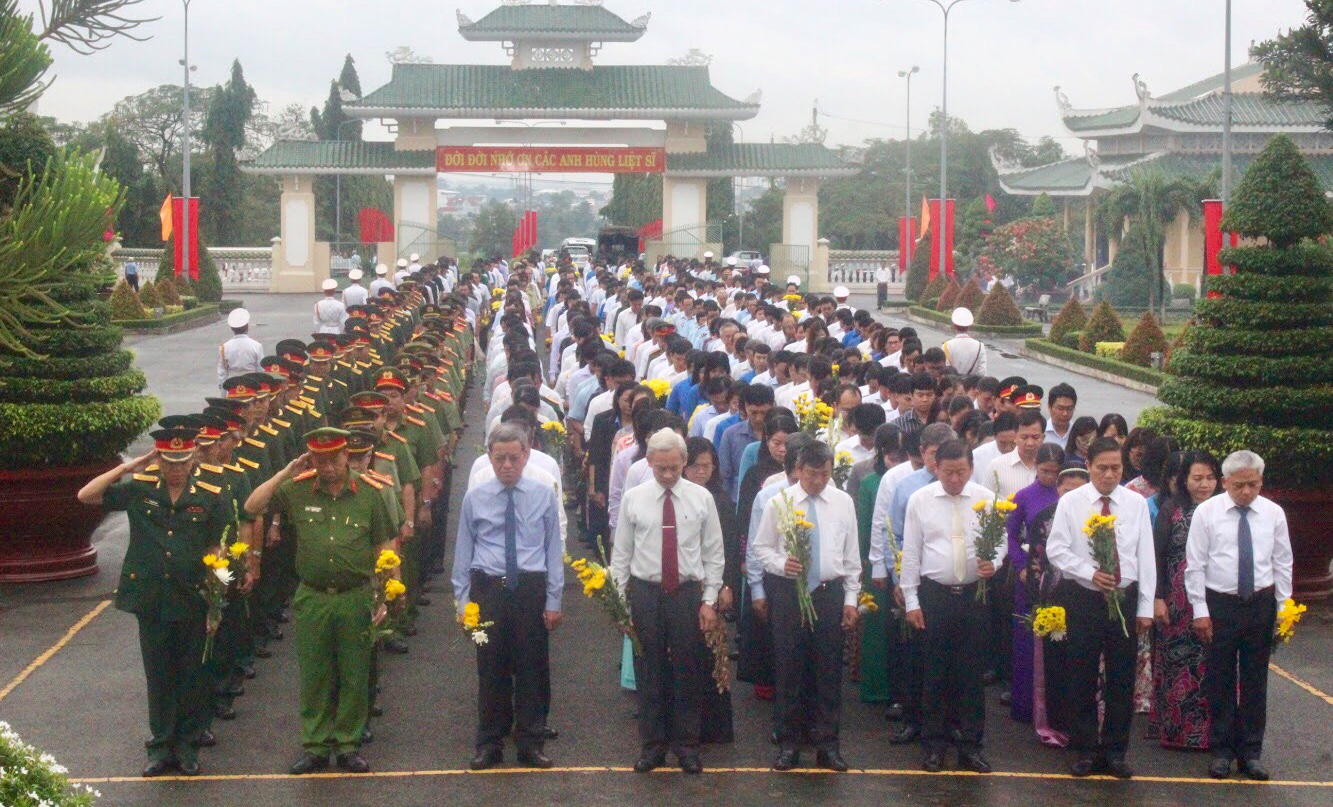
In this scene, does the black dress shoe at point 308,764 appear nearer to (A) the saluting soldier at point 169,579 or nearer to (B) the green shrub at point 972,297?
(A) the saluting soldier at point 169,579

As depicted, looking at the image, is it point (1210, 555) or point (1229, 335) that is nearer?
point (1210, 555)

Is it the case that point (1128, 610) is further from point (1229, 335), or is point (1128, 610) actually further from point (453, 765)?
point (1229, 335)

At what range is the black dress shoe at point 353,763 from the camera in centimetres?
772

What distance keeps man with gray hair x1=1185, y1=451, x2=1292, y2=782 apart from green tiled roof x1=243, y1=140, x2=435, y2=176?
38.6 meters

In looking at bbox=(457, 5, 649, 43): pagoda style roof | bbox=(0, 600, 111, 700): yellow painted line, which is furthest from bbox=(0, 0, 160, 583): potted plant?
bbox=(457, 5, 649, 43): pagoda style roof

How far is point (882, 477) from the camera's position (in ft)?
29.1

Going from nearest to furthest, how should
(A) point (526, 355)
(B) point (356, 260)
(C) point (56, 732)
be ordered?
(C) point (56, 732)
(A) point (526, 355)
(B) point (356, 260)

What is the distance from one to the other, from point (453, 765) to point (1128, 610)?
3167 millimetres

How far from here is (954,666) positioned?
7.87 m

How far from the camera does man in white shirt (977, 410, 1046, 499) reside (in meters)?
9.04

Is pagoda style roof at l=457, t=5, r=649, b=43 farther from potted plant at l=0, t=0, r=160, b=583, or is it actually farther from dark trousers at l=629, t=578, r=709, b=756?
dark trousers at l=629, t=578, r=709, b=756

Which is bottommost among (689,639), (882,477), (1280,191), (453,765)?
(453,765)

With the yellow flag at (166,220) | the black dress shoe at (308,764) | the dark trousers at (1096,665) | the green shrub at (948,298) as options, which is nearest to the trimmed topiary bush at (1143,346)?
the green shrub at (948,298)

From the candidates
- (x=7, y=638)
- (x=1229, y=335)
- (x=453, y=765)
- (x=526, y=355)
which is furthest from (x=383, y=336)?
(x=453, y=765)
